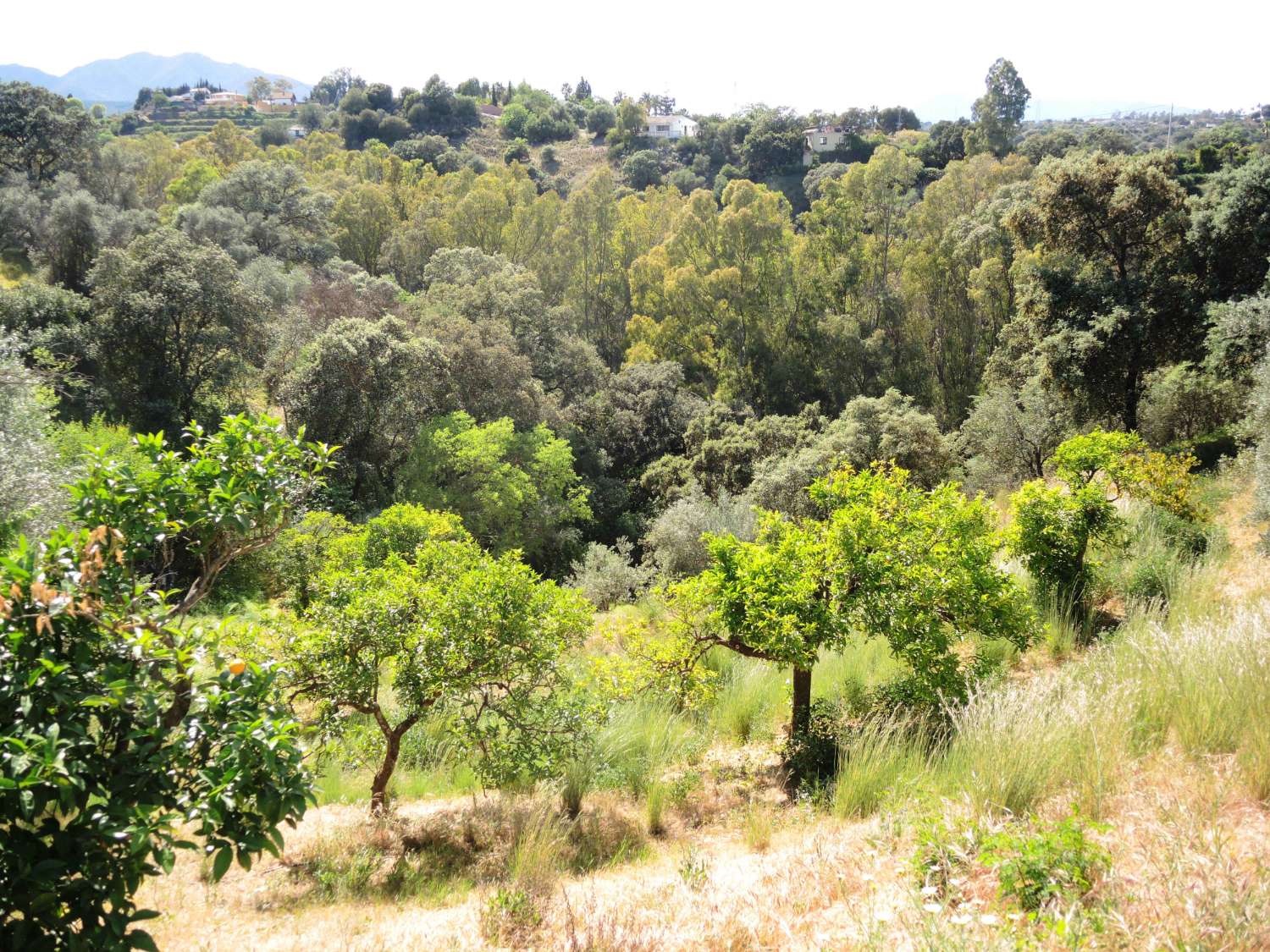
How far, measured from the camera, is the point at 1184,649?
5.68 m

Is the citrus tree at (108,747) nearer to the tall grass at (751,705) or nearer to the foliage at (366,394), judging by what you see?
the tall grass at (751,705)

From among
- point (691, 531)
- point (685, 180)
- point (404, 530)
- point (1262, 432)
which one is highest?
point (685, 180)

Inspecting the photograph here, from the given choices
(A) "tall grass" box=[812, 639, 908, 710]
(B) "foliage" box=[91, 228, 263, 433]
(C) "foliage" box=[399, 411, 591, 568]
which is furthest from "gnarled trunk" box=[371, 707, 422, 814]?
(B) "foliage" box=[91, 228, 263, 433]

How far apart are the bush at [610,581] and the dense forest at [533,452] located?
12 cm

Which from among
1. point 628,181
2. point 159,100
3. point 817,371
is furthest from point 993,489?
point 159,100

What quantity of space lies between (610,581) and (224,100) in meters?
141

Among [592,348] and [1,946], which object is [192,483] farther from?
[592,348]

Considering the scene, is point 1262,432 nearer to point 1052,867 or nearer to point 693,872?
point 1052,867

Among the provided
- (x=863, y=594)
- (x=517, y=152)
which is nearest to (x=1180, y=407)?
(x=863, y=594)

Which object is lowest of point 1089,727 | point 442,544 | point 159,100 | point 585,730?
point 585,730

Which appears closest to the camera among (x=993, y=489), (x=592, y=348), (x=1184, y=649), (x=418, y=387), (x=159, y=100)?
(x=1184, y=649)

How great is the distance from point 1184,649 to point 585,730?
191 inches

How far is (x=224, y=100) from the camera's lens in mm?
123000

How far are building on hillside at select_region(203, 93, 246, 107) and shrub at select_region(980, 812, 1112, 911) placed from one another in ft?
458
